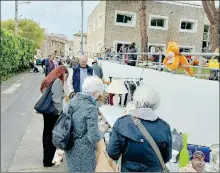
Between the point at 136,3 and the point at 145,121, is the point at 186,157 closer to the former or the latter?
the point at 145,121

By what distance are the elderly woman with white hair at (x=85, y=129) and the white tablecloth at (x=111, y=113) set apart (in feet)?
5.88

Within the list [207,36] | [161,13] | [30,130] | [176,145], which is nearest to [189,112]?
[176,145]

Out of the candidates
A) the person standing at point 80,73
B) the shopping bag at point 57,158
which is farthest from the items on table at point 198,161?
the person standing at point 80,73

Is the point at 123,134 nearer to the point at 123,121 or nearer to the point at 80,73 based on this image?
the point at 123,121

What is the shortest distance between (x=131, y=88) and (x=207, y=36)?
27590 millimetres

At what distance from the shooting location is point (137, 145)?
2609 millimetres

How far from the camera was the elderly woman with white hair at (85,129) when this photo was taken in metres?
3.21

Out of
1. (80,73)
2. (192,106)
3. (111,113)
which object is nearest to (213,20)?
(80,73)

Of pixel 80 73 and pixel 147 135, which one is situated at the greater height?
pixel 80 73

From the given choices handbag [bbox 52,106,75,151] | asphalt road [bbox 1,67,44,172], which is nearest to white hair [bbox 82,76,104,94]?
handbag [bbox 52,106,75,151]

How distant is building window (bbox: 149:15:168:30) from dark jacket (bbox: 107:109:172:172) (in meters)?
26.0

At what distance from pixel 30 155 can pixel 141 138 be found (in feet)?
13.0

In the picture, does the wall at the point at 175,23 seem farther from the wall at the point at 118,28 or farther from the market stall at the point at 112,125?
the market stall at the point at 112,125

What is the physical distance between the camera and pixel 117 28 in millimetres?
26484
